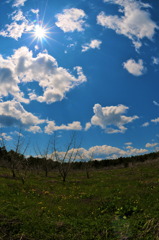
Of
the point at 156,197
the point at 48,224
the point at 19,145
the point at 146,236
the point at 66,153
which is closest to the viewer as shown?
the point at 146,236

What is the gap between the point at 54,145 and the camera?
35.4 meters

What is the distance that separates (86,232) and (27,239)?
2.08 meters

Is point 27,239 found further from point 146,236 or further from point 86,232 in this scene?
point 146,236

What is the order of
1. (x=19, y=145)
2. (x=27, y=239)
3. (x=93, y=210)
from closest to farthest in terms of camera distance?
1. (x=27, y=239)
2. (x=93, y=210)
3. (x=19, y=145)

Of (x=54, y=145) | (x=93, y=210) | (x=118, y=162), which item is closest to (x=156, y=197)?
(x=93, y=210)

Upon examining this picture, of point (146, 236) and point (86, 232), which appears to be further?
point (86, 232)

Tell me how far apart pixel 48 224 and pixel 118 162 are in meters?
69.8

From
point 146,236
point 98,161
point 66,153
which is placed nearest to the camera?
point 146,236

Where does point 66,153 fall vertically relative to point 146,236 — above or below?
above

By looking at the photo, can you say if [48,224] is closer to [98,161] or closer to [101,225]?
[101,225]

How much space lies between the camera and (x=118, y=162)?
244ft

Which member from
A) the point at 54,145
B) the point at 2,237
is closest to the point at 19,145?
the point at 54,145

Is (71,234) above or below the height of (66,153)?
below

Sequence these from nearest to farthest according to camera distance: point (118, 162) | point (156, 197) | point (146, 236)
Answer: point (146, 236)
point (156, 197)
point (118, 162)
